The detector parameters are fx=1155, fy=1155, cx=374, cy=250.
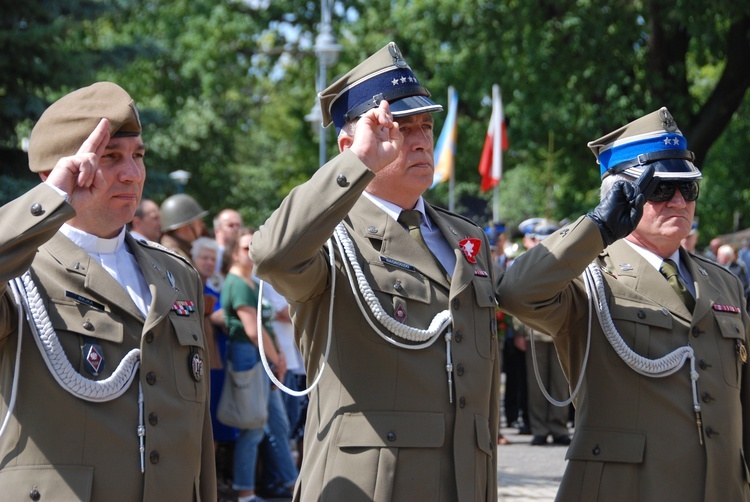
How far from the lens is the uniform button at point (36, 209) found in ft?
10.0

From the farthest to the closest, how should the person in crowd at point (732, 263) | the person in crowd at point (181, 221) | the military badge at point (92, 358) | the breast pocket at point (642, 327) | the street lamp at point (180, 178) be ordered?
1. the person in crowd at point (732, 263)
2. the street lamp at point (180, 178)
3. the person in crowd at point (181, 221)
4. the breast pocket at point (642, 327)
5. the military badge at point (92, 358)

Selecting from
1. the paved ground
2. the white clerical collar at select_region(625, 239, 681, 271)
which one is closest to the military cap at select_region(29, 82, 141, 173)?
the white clerical collar at select_region(625, 239, 681, 271)

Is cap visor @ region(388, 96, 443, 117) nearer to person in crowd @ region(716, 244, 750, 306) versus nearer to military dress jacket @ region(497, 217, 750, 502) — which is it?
military dress jacket @ region(497, 217, 750, 502)

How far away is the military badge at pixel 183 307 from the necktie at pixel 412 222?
0.78 meters

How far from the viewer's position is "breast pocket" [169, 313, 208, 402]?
11.6 feet

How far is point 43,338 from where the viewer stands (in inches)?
129

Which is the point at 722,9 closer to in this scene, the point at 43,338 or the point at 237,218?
the point at 237,218

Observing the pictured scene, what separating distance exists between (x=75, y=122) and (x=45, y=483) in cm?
108

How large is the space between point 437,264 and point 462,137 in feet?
85.0

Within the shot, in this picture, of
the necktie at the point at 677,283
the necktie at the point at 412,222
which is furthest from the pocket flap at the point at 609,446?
the necktie at the point at 412,222

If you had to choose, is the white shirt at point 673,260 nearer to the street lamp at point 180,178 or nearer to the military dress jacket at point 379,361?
the military dress jacket at point 379,361

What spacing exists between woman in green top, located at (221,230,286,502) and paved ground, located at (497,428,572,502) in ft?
6.42

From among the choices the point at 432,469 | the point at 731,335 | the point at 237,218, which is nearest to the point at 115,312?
the point at 432,469

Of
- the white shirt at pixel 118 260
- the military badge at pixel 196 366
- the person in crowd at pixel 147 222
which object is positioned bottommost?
the military badge at pixel 196 366
